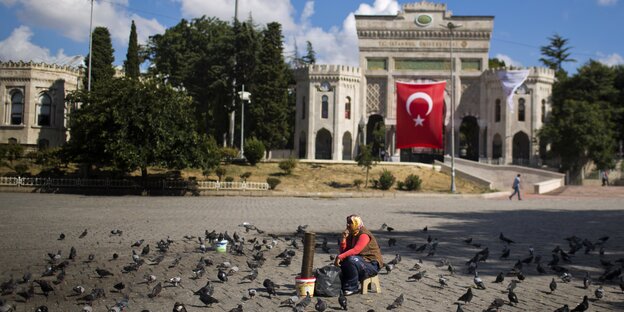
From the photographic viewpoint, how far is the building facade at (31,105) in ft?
150

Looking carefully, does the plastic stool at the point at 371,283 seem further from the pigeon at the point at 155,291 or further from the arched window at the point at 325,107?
the arched window at the point at 325,107

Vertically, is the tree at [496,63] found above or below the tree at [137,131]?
above

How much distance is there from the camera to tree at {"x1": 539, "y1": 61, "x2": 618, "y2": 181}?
41438 mm

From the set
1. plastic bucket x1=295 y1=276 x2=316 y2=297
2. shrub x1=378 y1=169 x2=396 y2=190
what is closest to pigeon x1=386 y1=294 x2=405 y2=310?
plastic bucket x1=295 y1=276 x2=316 y2=297

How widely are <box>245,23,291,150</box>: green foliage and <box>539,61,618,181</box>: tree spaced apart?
21801 mm

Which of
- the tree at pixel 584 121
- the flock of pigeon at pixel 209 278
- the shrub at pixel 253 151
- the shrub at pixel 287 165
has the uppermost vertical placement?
the tree at pixel 584 121

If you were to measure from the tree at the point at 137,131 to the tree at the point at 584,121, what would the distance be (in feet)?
93.5

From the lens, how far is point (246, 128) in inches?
1825

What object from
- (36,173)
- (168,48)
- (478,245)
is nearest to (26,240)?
(478,245)

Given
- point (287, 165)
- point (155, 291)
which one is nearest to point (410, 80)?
point (287, 165)

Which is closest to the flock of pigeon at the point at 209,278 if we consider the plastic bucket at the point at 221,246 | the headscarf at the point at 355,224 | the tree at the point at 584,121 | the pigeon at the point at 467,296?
the pigeon at the point at 467,296

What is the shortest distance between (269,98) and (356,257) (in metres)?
38.3

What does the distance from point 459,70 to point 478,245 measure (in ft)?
142

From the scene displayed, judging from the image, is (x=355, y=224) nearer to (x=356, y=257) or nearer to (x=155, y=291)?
(x=356, y=257)
